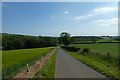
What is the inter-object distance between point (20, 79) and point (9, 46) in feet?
294

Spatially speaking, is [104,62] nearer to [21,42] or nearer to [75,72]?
[75,72]

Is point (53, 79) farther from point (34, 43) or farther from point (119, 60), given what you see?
point (34, 43)

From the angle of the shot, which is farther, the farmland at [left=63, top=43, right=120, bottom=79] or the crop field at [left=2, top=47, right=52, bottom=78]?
the crop field at [left=2, top=47, right=52, bottom=78]

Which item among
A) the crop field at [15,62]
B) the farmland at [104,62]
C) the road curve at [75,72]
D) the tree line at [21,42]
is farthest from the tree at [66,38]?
the road curve at [75,72]

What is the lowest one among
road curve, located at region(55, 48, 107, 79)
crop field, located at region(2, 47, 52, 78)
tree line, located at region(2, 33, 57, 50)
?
crop field, located at region(2, 47, 52, 78)

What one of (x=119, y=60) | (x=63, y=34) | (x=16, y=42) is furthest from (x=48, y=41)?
(x=119, y=60)

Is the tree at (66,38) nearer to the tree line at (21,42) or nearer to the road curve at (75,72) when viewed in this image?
the tree line at (21,42)

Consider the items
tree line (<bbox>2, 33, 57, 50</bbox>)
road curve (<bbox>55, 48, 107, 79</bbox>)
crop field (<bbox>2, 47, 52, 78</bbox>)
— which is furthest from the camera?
tree line (<bbox>2, 33, 57, 50</bbox>)

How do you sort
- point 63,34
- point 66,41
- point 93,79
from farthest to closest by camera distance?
point 63,34, point 66,41, point 93,79

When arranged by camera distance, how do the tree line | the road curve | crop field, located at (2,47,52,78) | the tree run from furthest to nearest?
the tree → the tree line → crop field, located at (2,47,52,78) → the road curve

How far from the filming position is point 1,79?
12484 mm

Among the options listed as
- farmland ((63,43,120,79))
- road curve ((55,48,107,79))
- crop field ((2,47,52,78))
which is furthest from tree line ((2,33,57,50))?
road curve ((55,48,107,79))

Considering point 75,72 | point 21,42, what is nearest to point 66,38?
point 21,42

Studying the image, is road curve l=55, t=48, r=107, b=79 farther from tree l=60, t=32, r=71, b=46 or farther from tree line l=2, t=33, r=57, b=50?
tree l=60, t=32, r=71, b=46
